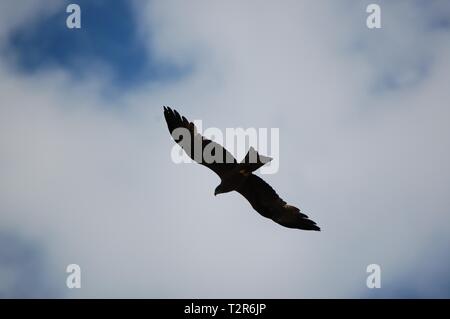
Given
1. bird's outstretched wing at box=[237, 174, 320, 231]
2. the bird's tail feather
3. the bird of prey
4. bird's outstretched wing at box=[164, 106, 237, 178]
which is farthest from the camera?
bird's outstretched wing at box=[237, 174, 320, 231]

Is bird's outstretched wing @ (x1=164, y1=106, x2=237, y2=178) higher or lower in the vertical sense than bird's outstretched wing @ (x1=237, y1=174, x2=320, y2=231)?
higher

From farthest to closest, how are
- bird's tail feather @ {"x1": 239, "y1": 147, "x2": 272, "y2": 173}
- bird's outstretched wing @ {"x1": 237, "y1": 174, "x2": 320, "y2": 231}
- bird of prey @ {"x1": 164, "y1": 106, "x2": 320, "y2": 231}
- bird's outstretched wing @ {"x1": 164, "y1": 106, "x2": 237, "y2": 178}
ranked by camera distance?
bird's outstretched wing @ {"x1": 237, "y1": 174, "x2": 320, "y2": 231}
bird's outstretched wing @ {"x1": 164, "y1": 106, "x2": 237, "y2": 178}
bird of prey @ {"x1": 164, "y1": 106, "x2": 320, "y2": 231}
bird's tail feather @ {"x1": 239, "y1": 147, "x2": 272, "y2": 173}

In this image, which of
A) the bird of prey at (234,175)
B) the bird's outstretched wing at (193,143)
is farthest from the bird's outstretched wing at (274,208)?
the bird's outstretched wing at (193,143)

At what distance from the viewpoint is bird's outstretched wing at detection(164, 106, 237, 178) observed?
1285cm

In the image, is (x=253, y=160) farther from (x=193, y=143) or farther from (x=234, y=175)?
(x=193, y=143)

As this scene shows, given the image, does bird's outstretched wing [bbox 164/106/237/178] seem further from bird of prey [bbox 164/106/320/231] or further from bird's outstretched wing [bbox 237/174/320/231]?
bird's outstretched wing [bbox 237/174/320/231]

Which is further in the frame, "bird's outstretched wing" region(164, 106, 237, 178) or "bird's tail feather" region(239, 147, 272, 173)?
"bird's outstretched wing" region(164, 106, 237, 178)

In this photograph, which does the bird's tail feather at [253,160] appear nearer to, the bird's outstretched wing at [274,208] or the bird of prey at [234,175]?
the bird of prey at [234,175]

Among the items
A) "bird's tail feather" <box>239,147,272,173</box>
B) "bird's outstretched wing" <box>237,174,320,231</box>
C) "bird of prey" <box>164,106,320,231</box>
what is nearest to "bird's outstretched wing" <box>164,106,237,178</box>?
"bird of prey" <box>164,106,320,231</box>

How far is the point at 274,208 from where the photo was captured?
13484mm

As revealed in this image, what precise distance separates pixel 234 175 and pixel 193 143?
1.18 m
